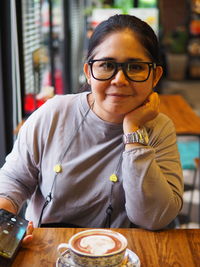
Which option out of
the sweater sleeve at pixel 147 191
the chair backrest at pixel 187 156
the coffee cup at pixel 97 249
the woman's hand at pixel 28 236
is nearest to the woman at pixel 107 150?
the sweater sleeve at pixel 147 191

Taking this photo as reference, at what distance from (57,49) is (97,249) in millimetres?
5317

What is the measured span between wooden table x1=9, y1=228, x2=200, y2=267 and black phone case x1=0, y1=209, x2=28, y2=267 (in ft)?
0.11

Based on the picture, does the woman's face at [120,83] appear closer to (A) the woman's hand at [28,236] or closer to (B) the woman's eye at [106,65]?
(B) the woman's eye at [106,65]

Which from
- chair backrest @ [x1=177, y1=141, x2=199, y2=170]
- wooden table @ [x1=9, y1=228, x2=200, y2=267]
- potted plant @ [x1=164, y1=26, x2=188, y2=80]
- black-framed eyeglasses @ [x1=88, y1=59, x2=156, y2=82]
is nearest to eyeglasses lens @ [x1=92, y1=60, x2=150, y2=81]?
black-framed eyeglasses @ [x1=88, y1=59, x2=156, y2=82]

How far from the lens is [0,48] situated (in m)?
2.75

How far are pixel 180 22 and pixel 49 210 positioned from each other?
9609 mm

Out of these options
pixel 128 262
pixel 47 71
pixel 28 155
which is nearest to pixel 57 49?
pixel 47 71

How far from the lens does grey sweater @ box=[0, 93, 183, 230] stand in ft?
5.37

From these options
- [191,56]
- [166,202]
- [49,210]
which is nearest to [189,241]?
[166,202]

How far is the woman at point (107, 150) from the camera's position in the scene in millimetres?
1505

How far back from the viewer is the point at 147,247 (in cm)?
136

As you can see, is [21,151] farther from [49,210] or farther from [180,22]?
[180,22]

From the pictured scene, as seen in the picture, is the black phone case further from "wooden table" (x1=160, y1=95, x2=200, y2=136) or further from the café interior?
"wooden table" (x1=160, y1=95, x2=200, y2=136)

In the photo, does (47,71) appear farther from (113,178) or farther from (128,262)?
(128,262)
